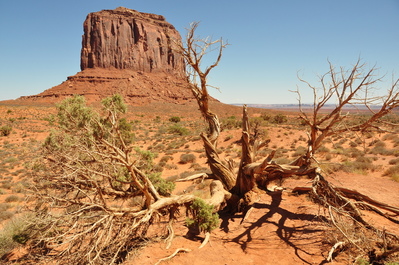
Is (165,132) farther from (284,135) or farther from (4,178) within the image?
(4,178)

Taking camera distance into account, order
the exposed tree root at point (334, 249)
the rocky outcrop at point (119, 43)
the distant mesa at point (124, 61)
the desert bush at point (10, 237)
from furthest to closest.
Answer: the rocky outcrop at point (119, 43) → the distant mesa at point (124, 61) → the desert bush at point (10, 237) → the exposed tree root at point (334, 249)

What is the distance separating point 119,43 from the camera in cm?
9950

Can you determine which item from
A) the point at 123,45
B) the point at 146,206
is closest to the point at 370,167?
the point at 146,206

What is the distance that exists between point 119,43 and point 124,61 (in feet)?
28.5

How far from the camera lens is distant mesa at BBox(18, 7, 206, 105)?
85188 millimetres

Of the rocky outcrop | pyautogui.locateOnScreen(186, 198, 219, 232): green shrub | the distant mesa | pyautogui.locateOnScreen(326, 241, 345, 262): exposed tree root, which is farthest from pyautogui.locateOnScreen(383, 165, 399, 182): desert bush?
the rocky outcrop

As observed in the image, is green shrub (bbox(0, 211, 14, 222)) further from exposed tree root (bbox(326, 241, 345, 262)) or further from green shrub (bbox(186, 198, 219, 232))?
exposed tree root (bbox(326, 241, 345, 262))

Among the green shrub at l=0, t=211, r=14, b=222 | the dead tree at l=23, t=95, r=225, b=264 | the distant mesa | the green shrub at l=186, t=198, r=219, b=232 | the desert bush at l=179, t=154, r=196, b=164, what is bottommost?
the green shrub at l=0, t=211, r=14, b=222

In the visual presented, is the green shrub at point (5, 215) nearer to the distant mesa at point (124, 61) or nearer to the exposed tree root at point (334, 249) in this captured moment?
the exposed tree root at point (334, 249)

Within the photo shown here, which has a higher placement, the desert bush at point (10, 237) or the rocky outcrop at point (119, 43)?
the rocky outcrop at point (119, 43)

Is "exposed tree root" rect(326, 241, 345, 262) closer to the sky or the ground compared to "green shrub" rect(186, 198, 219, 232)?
closer to the ground

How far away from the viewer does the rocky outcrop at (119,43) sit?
9838 cm

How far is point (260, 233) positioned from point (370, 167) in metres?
8.75

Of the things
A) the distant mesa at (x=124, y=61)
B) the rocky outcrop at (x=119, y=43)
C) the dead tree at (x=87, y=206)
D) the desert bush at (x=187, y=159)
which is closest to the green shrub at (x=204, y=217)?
the dead tree at (x=87, y=206)
